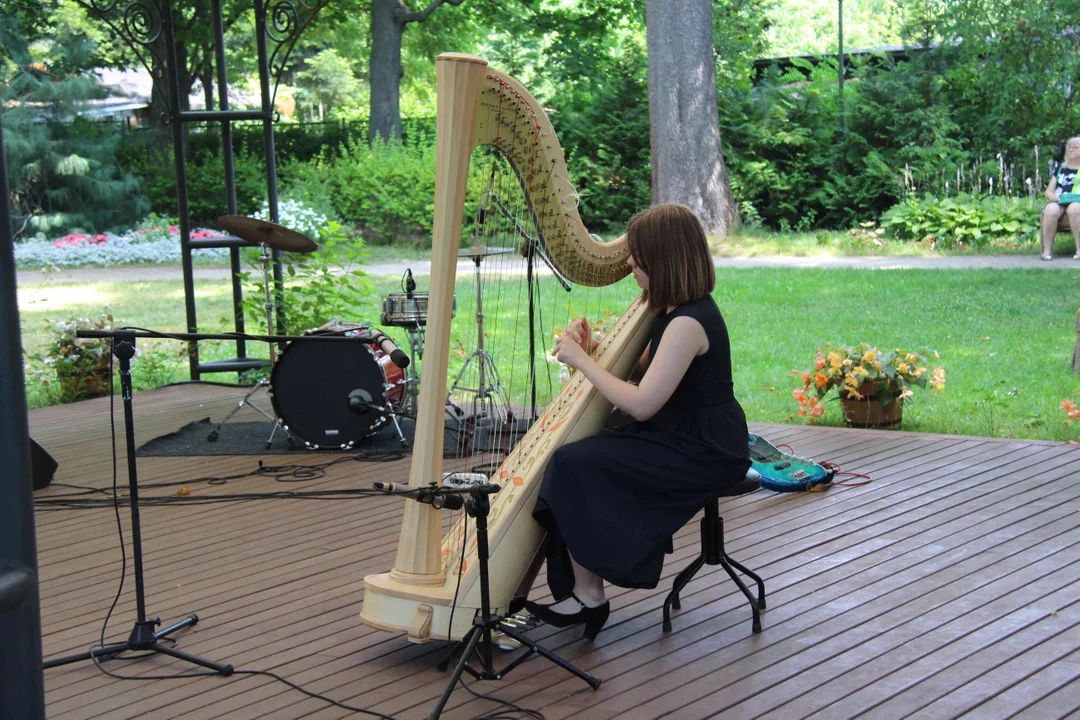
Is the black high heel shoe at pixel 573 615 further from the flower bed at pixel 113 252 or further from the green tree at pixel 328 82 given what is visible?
the green tree at pixel 328 82

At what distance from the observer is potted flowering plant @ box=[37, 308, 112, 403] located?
22.3 feet

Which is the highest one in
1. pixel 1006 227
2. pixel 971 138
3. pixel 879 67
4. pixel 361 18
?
pixel 361 18

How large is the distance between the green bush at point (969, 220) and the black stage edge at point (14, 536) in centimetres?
1105

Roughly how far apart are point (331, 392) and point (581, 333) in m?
2.50

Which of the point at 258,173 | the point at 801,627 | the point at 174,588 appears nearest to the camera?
the point at 801,627

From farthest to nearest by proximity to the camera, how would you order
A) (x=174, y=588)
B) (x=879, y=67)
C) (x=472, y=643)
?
(x=879, y=67) < (x=174, y=588) < (x=472, y=643)

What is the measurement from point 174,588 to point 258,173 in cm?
1316

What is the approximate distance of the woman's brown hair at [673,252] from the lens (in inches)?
115

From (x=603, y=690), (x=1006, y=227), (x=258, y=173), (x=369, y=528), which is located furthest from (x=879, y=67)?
(x=603, y=690)

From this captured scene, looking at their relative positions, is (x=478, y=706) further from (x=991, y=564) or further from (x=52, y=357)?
(x=52, y=357)

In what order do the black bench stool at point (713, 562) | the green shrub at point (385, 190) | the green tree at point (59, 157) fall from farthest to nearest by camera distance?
1. the green tree at point (59, 157)
2. the green shrub at point (385, 190)
3. the black bench stool at point (713, 562)

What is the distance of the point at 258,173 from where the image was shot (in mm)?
15938

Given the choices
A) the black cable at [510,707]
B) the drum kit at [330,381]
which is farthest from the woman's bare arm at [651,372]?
the drum kit at [330,381]

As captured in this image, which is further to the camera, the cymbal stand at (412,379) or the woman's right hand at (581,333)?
the cymbal stand at (412,379)
